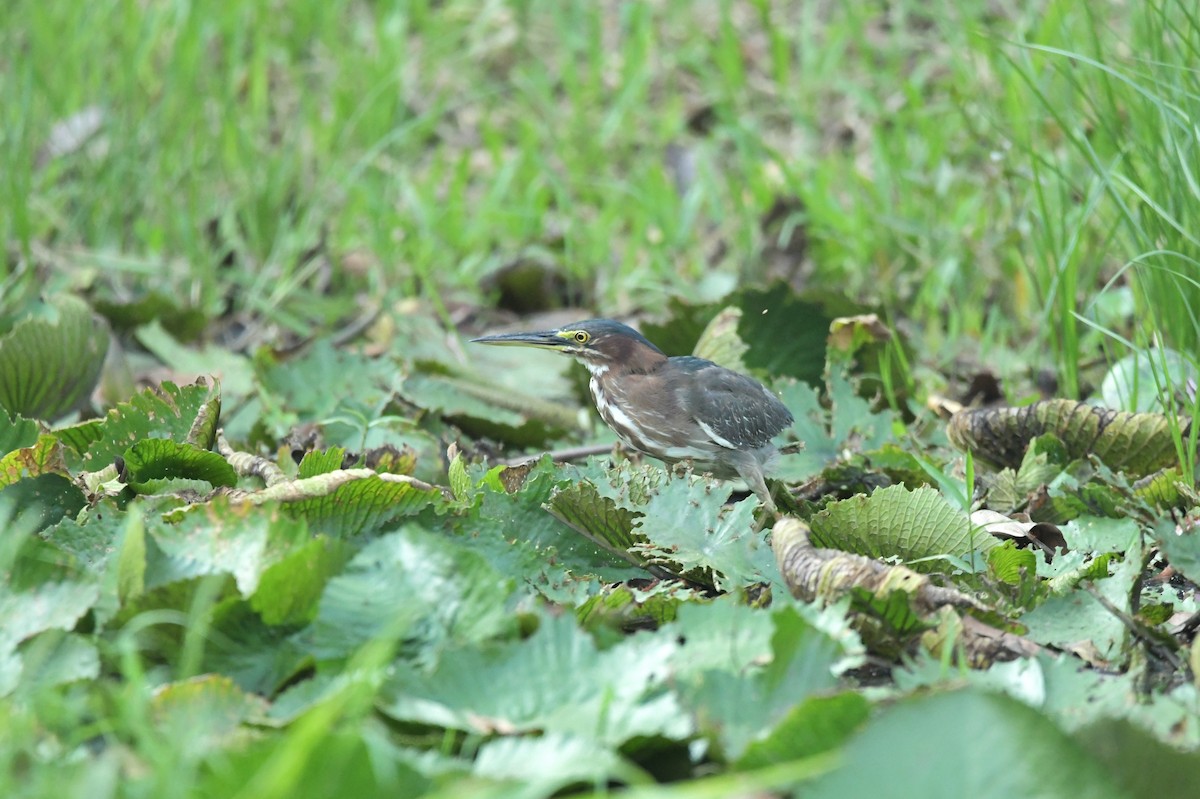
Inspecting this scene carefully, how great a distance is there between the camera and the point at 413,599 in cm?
181

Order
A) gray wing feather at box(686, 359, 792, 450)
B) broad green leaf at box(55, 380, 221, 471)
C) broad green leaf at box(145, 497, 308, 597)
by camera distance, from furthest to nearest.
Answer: gray wing feather at box(686, 359, 792, 450) < broad green leaf at box(55, 380, 221, 471) < broad green leaf at box(145, 497, 308, 597)

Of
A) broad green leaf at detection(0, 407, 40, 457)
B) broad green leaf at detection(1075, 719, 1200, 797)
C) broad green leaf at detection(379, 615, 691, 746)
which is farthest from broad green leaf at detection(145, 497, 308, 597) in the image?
broad green leaf at detection(1075, 719, 1200, 797)

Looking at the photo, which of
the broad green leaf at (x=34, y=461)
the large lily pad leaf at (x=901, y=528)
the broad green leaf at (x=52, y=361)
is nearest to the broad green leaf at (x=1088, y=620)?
the large lily pad leaf at (x=901, y=528)

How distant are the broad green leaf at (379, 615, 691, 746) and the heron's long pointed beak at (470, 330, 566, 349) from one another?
154cm

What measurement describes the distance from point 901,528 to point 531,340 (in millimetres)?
1247

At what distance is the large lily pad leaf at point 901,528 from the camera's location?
7.55ft

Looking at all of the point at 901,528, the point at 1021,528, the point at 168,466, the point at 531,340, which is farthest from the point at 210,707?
the point at 531,340

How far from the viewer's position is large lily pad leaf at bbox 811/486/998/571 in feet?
7.55

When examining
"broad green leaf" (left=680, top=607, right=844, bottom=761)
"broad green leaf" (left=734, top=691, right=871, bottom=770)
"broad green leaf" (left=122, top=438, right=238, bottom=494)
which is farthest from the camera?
"broad green leaf" (left=122, top=438, right=238, bottom=494)

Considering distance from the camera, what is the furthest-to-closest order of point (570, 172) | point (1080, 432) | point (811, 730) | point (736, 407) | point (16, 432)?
1. point (570, 172)
2. point (736, 407)
3. point (1080, 432)
4. point (16, 432)
5. point (811, 730)

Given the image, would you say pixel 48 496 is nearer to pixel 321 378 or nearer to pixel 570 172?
pixel 321 378

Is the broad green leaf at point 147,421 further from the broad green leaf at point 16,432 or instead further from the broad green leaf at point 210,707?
the broad green leaf at point 210,707

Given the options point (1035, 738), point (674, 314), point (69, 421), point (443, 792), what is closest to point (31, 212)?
point (69, 421)

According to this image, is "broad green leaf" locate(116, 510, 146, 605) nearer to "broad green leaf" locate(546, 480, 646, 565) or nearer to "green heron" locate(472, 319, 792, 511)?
"broad green leaf" locate(546, 480, 646, 565)
